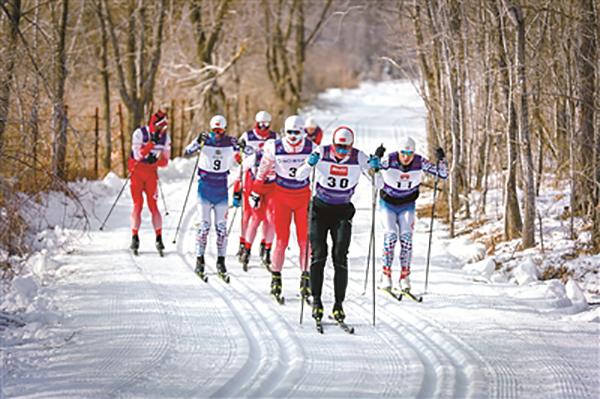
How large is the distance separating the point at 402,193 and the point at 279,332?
114 inches

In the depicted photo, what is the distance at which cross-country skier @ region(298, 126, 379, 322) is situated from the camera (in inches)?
346

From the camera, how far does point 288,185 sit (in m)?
9.89

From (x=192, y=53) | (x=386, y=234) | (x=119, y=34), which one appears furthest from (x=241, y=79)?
(x=386, y=234)

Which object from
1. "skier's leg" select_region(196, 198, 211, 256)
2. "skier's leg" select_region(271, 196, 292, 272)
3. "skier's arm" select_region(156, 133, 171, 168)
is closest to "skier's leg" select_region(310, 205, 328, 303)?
"skier's leg" select_region(271, 196, 292, 272)

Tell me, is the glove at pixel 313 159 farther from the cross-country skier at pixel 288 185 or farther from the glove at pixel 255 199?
the glove at pixel 255 199

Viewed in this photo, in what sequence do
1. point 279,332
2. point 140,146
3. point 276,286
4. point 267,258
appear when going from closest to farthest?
point 279,332, point 276,286, point 267,258, point 140,146

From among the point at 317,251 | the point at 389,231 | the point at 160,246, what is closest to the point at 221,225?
the point at 160,246

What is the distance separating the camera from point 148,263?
12016mm

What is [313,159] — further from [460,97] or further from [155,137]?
[460,97]

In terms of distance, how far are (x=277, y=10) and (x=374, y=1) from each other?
12059 millimetres

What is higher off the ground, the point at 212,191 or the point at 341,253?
the point at 212,191

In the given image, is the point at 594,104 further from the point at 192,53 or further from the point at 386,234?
the point at 192,53

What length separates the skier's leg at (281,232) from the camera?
990 centimetres

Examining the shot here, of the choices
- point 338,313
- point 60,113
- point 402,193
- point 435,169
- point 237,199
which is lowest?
point 338,313
